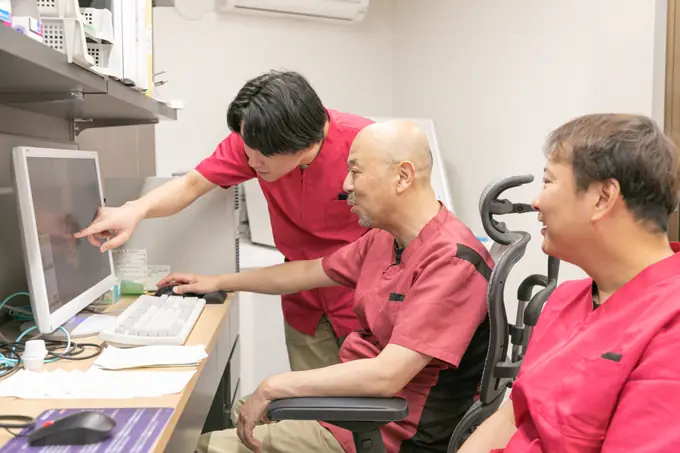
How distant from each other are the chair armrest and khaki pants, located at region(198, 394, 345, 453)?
0.75ft

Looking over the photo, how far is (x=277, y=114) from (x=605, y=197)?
35.7 inches

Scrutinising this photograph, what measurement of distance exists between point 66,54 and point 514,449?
107cm

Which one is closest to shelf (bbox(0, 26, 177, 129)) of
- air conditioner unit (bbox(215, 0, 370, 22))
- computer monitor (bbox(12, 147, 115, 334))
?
computer monitor (bbox(12, 147, 115, 334))

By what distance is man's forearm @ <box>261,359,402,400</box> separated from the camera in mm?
1237

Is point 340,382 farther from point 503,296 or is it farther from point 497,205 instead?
point 497,205

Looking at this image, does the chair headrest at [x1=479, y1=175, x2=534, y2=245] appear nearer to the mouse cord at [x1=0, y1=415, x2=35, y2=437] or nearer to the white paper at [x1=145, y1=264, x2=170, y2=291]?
the mouse cord at [x1=0, y1=415, x2=35, y2=437]

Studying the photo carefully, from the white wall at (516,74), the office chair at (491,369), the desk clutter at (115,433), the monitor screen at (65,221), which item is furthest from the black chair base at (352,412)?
the white wall at (516,74)

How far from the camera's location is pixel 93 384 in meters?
1.16

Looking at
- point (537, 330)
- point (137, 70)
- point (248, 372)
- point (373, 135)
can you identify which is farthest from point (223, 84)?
point (537, 330)

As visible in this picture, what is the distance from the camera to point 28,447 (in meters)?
0.90

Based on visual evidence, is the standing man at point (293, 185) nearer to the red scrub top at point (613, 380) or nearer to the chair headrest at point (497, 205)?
the chair headrest at point (497, 205)

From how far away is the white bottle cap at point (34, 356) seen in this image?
4.05 feet

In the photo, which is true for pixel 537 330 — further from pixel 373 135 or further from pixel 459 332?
pixel 373 135

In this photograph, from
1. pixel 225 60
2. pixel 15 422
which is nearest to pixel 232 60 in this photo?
pixel 225 60
